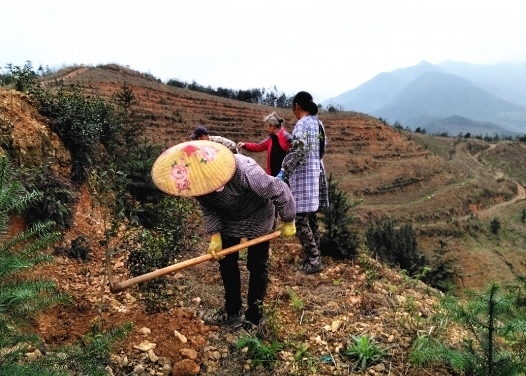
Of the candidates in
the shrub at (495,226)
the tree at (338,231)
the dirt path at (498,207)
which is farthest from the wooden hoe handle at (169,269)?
the shrub at (495,226)

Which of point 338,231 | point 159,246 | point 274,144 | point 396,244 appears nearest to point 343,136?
point 396,244

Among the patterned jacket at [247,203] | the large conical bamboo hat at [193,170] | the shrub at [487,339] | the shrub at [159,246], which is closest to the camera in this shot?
the shrub at [487,339]

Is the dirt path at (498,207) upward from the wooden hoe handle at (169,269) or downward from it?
downward

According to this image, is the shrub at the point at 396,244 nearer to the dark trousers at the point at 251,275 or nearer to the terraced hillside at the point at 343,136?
the terraced hillside at the point at 343,136

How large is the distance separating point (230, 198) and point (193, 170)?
34 cm

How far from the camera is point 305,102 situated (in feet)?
11.8

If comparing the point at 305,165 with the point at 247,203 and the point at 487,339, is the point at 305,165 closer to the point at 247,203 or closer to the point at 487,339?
the point at 247,203

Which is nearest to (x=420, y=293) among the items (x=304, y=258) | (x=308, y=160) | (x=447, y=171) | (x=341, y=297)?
(x=341, y=297)

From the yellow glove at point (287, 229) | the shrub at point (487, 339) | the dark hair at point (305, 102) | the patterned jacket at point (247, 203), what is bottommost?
the shrub at point (487, 339)

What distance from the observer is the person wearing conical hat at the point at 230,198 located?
228 centimetres

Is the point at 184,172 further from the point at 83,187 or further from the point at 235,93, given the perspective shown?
the point at 235,93

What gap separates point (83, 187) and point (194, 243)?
1.82 meters

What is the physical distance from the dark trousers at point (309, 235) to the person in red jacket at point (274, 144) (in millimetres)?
652

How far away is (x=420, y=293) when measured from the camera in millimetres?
3789
